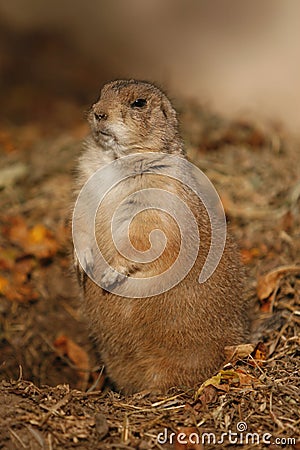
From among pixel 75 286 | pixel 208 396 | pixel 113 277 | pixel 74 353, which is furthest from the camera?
pixel 74 353

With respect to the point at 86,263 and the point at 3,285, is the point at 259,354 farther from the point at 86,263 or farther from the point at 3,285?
the point at 3,285

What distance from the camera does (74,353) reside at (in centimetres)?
484

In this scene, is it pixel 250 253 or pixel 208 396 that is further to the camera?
pixel 250 253

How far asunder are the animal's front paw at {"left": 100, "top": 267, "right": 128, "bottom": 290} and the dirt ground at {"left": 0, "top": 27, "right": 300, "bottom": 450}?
1.97ft

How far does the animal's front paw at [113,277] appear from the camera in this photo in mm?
3783

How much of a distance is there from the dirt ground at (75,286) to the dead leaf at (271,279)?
11 mm

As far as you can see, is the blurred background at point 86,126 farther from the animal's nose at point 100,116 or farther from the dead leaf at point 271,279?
the animal's nose at point 100,116

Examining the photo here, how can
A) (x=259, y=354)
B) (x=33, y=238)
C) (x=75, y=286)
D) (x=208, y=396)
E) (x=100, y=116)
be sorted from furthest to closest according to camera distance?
(x=33, y=238) → (x=75, y=286) → (x=259, y=354) → (x=100, y=116) → (x=208, y=396)

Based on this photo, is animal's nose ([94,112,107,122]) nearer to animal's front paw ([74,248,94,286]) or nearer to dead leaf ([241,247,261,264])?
animal's front paw ([74,248,94,286])

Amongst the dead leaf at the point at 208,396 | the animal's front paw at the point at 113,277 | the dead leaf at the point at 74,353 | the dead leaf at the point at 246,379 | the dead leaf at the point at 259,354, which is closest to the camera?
the dead leaf at the point at 208,396

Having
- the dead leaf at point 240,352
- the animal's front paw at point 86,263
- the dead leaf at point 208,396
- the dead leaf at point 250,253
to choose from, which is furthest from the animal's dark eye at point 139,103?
the dead leaf at point 250,253

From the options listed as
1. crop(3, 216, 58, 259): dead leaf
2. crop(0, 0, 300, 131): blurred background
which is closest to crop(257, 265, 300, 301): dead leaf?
crop(3, 216, 58, 259): dead leaf

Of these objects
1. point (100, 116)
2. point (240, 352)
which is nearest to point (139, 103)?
point (100, 116)

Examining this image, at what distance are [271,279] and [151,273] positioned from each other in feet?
4.32
